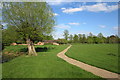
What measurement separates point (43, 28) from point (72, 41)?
7320 centimetres

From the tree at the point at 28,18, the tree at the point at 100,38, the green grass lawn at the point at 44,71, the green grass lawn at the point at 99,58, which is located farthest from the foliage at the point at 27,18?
the tree at the point at 100,38

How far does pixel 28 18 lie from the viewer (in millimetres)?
14570

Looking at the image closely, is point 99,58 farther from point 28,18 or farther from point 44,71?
point 28,18

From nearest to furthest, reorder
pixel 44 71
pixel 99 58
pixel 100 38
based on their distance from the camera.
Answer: pixel 44 71
pixel 99 58
pixel 100 38

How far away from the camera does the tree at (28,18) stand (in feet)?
46.8

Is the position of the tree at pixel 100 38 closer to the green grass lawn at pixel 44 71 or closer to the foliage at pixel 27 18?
the foliage at pixel 27 18

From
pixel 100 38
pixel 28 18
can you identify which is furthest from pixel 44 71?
pixel 100 38

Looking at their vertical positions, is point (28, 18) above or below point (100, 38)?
above

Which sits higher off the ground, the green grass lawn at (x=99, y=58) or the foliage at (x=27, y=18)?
the foliage at (x=27, y=18)

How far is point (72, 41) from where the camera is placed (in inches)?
3420

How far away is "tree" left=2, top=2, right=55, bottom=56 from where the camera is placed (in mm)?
14258

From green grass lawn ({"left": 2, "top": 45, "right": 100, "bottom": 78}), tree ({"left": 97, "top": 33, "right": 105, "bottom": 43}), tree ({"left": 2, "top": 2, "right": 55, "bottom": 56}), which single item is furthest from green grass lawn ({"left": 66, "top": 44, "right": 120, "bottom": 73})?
tree ({"left": 97, "top": 33, "right": 105, "bottom": 43})

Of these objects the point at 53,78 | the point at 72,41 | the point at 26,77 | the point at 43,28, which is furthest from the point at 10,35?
the point at 72,41

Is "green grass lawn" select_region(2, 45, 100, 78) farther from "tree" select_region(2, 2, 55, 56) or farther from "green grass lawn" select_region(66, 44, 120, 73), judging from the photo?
"tree" select_region(2, 2, 55, 56)
